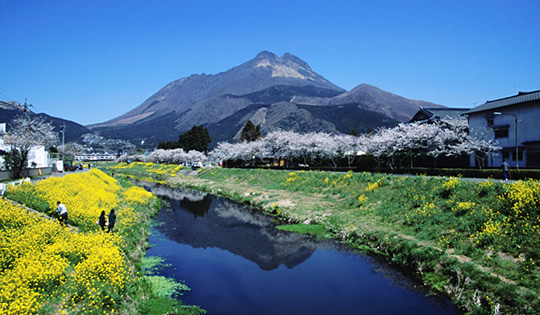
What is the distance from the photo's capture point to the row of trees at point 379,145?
39625 mm

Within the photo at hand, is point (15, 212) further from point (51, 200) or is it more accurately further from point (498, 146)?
point (498, 146)

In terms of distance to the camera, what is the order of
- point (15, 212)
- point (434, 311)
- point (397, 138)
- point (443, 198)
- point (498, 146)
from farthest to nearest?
point (397, 138)
point (498, 146)
point (443, 198)
point (15, 212)
point (434, 311)

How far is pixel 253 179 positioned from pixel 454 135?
2727cm

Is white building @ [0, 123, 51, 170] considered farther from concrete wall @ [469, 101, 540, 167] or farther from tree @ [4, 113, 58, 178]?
concrete wall @ [469, 101, 540, 167]

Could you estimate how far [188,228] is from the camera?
2597 cm

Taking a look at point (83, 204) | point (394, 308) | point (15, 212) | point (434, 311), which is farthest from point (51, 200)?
point (434, 311)

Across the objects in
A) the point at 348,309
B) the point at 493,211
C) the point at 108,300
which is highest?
the point at 493,211

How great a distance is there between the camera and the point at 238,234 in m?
23.9

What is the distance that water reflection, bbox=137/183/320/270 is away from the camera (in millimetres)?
18719

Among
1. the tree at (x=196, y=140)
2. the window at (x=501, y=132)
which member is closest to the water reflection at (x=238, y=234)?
the window at (x=501, y=132)

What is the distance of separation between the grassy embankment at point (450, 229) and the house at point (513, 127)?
1819 centimetres

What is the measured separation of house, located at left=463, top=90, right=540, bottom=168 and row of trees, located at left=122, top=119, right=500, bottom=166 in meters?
1.19

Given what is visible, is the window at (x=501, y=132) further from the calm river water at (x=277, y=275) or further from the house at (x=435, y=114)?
the calm river water at (x=277, y=275)

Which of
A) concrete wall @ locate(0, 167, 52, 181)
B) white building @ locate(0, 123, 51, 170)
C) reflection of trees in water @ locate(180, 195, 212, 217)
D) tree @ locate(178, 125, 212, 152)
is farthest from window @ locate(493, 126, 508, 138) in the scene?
tree @ locate(178, 125, 212, 152)
